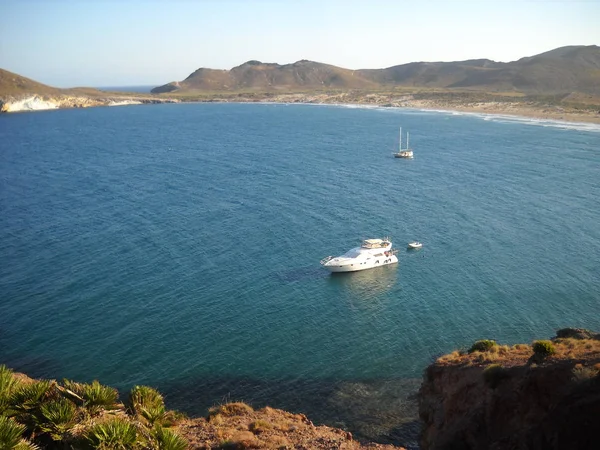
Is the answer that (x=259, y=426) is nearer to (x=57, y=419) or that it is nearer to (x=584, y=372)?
(x=57, y=419)

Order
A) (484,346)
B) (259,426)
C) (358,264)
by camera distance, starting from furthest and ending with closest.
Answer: (358,264), (484,346), (259,426)

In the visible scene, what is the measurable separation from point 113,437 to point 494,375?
16.9m

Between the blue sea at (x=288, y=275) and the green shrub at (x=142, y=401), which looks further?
the blue sea at (x=288, y=275)

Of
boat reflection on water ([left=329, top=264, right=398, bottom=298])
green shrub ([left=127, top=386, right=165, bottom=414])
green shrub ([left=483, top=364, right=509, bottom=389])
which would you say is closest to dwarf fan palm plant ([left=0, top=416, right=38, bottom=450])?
green shrub ([left=127, top=386, right=165, bottom=414])

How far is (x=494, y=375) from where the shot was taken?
23.3 metres

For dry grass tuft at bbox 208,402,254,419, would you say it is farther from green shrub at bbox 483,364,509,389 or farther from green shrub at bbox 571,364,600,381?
green shrub at bbox 571,364,600,381

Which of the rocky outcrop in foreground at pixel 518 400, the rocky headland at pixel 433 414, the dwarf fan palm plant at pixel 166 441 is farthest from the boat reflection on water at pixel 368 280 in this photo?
the dwarf fan palm plant at pixel 166 441

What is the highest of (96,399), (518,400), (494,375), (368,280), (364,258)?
(96,399)

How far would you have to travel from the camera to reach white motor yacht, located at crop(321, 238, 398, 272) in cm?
5350

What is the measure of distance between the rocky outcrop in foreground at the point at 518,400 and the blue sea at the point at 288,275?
5.16 m

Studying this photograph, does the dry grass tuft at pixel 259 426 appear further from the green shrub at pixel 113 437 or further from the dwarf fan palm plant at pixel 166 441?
the green shrub at pixel 113 437

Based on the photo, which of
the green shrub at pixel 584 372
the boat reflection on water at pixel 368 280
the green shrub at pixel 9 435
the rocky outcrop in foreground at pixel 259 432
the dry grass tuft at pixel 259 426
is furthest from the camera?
the boat reflection on water at pixel 368 280

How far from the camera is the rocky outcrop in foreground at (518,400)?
60.6 ft

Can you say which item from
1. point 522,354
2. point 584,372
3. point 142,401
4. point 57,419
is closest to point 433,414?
point 522,354
